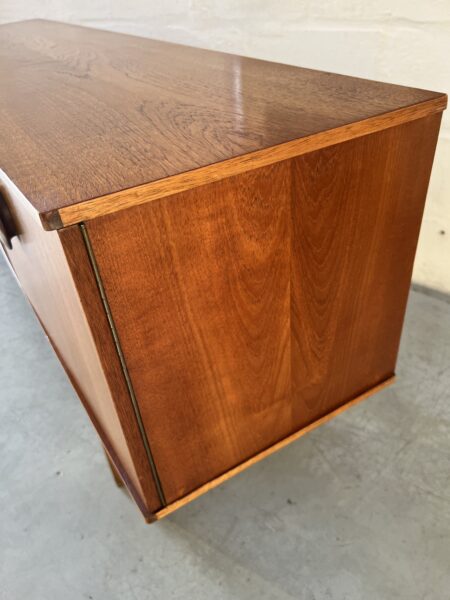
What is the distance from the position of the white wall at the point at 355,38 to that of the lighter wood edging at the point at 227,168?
49 centimetres

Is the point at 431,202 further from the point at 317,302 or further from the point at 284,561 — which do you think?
the point at 284,561

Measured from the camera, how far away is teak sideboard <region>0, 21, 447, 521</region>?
1.63 feet

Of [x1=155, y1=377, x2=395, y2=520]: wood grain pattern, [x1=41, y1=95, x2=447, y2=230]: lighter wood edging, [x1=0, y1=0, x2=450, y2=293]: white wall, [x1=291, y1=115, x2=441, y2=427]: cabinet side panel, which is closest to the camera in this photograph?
[x1=41, y1=95, x2=447, y2=230]: lighter wood edging

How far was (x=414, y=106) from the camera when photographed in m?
0.59

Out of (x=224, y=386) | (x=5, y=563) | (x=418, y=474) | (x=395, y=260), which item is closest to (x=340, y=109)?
(x=395, y=260)

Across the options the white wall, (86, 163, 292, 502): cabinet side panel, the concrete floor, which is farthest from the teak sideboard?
the white wall

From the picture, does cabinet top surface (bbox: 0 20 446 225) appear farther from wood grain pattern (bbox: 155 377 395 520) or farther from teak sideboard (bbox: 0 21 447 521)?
wood grain pattern (bbox: 155 377 395 520)

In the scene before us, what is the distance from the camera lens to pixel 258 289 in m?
0.61

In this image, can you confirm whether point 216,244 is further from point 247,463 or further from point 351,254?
point 247,463

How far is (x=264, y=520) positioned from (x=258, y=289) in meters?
0.40

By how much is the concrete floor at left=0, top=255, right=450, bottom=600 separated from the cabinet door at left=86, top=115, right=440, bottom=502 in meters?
0.12

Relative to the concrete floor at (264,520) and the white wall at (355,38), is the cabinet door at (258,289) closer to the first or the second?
the concrete floor at (264,520)

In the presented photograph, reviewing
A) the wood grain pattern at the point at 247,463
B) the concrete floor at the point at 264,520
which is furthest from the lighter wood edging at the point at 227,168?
the concrete floor at the point at 264,520

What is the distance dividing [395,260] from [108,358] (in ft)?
1.38
